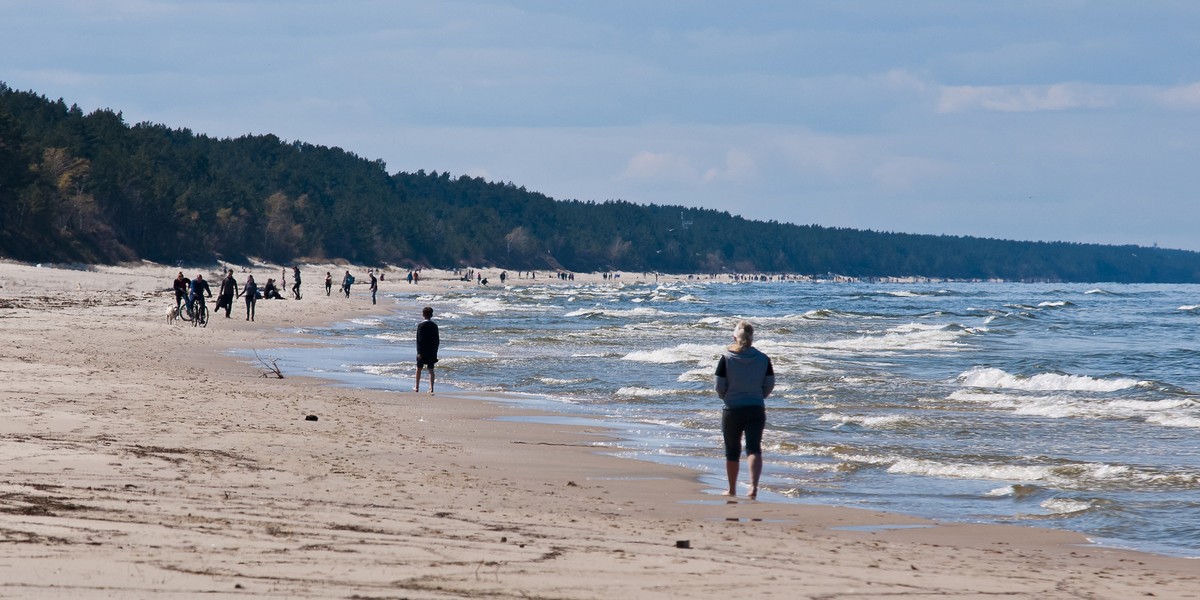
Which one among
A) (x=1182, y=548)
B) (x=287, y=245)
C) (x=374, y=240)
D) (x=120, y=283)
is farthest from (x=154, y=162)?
(x=1182, y=548)

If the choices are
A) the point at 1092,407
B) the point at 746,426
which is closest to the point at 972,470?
the point at 746,426

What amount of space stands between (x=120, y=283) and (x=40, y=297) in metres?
17.1

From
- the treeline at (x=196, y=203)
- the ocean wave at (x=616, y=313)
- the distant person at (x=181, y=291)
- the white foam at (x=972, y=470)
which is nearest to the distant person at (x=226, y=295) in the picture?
the distant person at (x=181, y=291)

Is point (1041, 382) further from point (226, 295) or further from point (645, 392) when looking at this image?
point (226, 295)

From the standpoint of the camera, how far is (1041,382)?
22.8 metres

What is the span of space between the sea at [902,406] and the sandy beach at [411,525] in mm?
1007

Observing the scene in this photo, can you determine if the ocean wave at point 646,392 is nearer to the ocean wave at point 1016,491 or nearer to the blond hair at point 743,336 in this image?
the ocean wave at point 1016,491

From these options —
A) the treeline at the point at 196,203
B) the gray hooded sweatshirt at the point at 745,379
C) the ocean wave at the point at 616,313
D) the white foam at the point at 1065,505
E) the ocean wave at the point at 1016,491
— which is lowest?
the ocean wave at the point at 1016,491

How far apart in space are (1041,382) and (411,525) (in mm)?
18556

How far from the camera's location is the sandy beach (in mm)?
5348

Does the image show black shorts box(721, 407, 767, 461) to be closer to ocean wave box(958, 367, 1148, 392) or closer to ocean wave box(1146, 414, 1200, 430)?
ocean wave box(1146, 414, 1200, 430)

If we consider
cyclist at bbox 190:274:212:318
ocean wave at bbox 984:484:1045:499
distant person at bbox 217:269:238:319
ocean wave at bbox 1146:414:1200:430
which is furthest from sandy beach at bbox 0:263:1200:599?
distant person at bbox 217:269:238:319

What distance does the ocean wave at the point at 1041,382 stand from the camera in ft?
72.2

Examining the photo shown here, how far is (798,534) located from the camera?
7.77 meters
